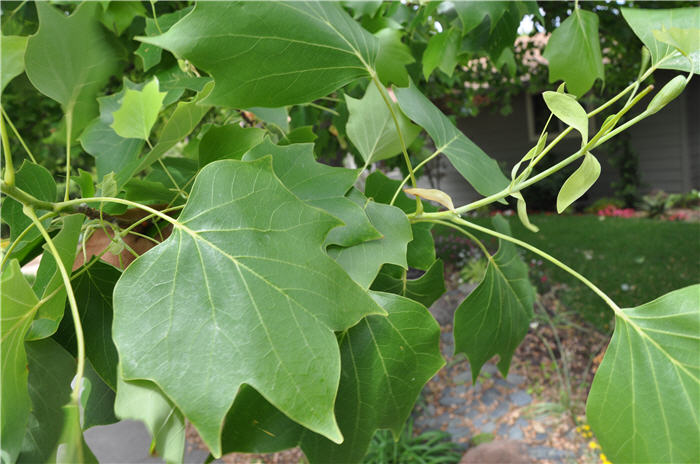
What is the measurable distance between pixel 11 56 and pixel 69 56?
0.22ft

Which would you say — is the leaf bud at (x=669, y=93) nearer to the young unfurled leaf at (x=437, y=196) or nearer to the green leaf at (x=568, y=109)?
the green leaf at (x=568, y=109)

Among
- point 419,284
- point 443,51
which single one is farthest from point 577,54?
point 419,284

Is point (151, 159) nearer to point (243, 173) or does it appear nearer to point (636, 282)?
point (243, 173)

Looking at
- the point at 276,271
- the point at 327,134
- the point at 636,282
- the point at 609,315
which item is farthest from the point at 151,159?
the point at 636,282

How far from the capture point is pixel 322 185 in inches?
21.1

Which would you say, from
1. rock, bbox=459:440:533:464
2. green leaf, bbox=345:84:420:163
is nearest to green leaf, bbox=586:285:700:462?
green leaf, bbox=345:84:420:163

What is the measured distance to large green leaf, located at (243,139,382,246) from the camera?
51 cm

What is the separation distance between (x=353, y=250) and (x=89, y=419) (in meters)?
0.34

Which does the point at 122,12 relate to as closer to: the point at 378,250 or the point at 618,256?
the point at 378,250

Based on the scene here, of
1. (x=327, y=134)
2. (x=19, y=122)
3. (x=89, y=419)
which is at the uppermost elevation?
(x=89, y=419)

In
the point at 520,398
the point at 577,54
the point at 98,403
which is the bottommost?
the point at 520,398

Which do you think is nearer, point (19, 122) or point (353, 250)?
point (353, 250)

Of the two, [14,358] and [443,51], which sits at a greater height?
[443,51]

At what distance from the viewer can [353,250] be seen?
52 centimetres
